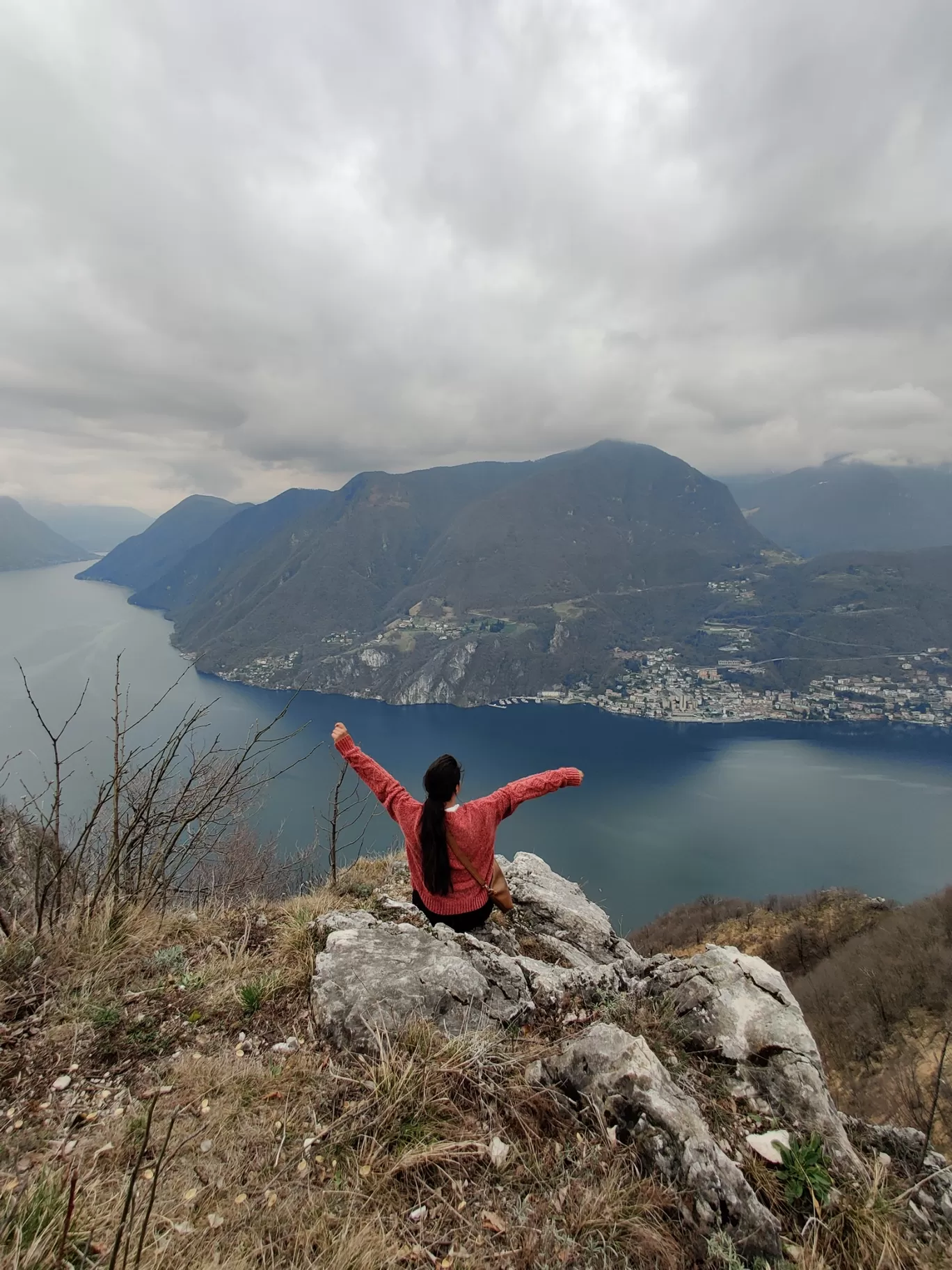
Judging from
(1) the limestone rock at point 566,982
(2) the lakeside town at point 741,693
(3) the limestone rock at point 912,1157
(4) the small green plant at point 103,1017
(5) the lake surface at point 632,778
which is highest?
(4) the small green plant at point 103,1017

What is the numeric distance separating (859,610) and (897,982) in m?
135

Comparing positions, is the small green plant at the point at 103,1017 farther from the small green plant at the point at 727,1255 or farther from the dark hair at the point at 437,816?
the small green plant at the point at 727,1255

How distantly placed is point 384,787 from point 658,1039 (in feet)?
6.61

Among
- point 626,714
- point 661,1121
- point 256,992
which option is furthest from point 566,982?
point 626,714

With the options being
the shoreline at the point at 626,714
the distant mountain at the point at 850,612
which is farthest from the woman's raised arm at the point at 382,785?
the distant mountain at the point at 850,612

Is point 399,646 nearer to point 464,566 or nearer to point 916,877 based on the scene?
point 464,566

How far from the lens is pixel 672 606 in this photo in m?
139

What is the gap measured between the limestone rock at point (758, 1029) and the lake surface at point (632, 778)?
18.0 metres

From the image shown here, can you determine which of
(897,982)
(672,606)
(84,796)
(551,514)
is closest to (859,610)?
(672,606)

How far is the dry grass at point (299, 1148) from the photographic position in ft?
5.28

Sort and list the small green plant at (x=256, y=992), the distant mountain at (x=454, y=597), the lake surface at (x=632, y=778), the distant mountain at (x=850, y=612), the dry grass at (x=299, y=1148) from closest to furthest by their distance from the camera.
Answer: the dry grass at (x=299, y=1148) < the small green plant at (x=256, y=992) < the lake surface at (x=632, y=778) < the distant mountain at (x=454, y=597) < the distant mountain at (x=850, y=612)

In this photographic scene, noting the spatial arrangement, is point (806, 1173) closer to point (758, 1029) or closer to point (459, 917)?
point (758, 1029)

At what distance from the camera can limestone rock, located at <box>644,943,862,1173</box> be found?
91.9 inches

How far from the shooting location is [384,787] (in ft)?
11.3
